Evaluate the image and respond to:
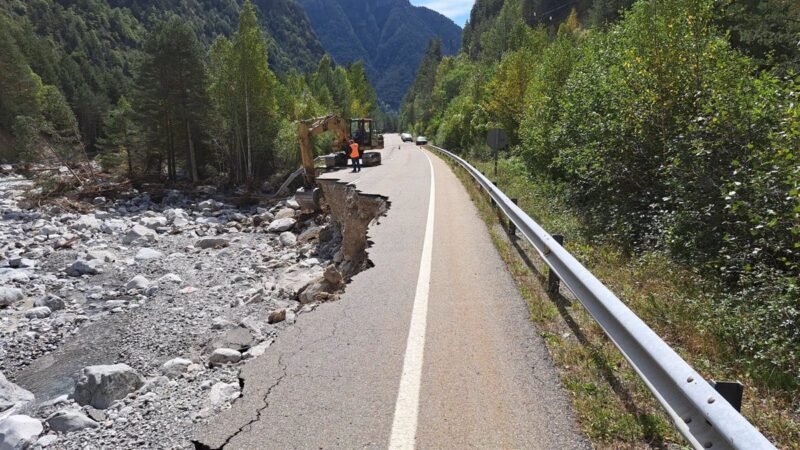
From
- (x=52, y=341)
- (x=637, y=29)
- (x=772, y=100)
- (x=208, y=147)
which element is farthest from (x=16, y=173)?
(x=772, y=100)

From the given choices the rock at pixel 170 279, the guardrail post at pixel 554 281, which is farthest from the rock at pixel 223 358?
the rock at pixel 170 279

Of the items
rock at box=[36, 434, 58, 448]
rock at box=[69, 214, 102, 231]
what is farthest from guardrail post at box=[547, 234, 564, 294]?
rock at box=[69, 214, 102, 231]

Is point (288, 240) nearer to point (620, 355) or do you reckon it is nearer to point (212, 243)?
point (212, 243)

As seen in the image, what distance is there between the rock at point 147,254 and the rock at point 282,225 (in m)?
4.16

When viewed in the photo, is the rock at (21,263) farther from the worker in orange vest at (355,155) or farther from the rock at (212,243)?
the worker in orange vest at (355,155)

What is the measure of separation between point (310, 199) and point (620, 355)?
48.5 ft

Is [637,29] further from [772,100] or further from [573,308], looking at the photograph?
[573,308]

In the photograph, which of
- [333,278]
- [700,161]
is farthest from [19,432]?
[700,161]

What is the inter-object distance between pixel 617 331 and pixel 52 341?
10.2m

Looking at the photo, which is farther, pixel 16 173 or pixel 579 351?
pixel 16 173

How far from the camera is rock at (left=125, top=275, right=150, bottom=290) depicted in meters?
11.8

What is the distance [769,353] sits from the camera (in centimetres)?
413

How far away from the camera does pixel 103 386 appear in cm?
502

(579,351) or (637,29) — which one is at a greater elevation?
(637,29)
